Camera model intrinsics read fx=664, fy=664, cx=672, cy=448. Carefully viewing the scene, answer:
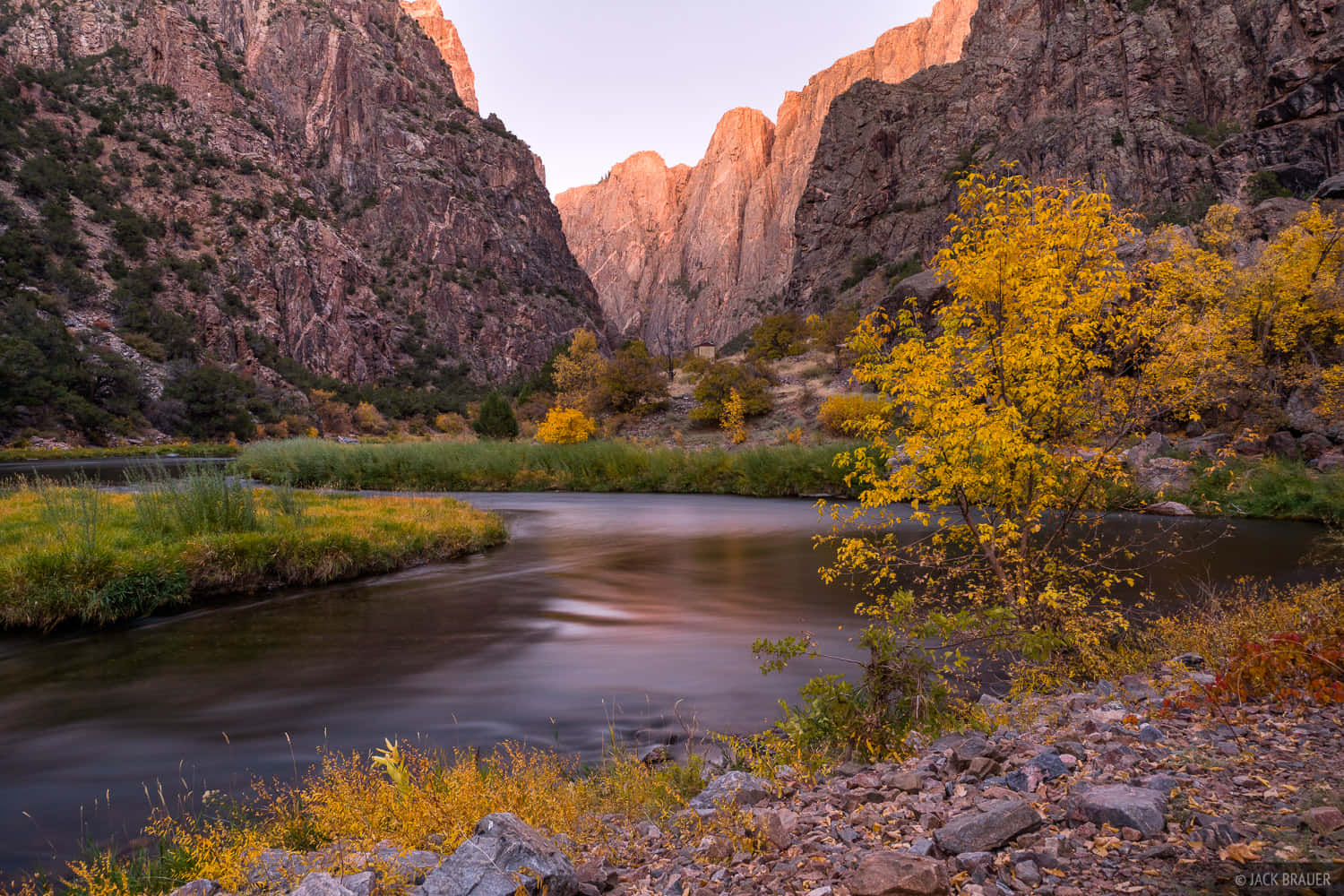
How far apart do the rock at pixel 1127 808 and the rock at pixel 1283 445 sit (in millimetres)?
26406

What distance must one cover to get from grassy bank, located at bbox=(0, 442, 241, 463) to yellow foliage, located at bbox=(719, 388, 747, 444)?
Result: 131 feet

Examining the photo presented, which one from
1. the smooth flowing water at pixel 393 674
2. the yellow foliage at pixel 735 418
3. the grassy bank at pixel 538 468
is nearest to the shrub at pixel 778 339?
the yellow foliage at pixel 735 418

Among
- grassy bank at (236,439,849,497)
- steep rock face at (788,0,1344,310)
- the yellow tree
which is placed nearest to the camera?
the yellow tree

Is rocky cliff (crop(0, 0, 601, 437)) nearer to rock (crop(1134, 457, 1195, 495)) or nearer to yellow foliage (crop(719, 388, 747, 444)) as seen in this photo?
yellow foliage (crop(719, 388, 747, 444))

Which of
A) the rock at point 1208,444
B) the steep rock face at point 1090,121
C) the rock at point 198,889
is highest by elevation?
the steep rock face at point 1090,121

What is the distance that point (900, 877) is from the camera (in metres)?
2.78

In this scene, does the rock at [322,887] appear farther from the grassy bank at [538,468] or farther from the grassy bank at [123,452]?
the grassy bank at [123,452]

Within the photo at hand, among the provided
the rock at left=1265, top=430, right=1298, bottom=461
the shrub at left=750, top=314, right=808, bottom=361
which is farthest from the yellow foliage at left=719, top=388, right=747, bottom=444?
the rock at left=1265, top=430, right=1298, bottom=461

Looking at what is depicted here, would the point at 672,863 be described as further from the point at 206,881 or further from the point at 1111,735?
the point at 1111,735

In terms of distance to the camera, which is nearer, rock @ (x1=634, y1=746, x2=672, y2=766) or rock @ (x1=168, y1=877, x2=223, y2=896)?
rock @ (x1=168, y1=877, x2=223, y2=896)

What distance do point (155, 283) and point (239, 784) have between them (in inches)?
3555

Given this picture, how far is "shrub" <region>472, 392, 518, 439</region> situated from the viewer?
49812mm

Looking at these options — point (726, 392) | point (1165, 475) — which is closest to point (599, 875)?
point (1165, 475)

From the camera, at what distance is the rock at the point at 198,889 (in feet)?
11.6
